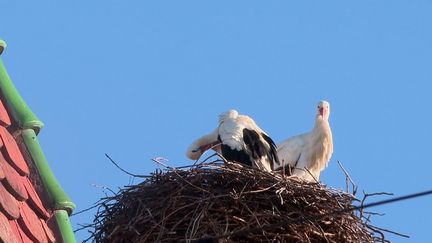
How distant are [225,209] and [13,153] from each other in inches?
82.1

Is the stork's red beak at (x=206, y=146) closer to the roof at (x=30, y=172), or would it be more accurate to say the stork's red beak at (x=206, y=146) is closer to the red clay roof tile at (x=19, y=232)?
the roof at (x=30, y=172)

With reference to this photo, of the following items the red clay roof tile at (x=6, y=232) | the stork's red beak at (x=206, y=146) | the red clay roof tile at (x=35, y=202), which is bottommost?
the red clay roof tile at (x=6, y=232)

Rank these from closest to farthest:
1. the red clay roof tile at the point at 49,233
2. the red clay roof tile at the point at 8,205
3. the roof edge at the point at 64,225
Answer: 1. the red clay roof tile at the point at 8,205
2. the red clay roof tile at the point at 49,233
3. the roof edge at the point at 64,225

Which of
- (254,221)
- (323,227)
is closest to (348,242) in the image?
A: (323,227)

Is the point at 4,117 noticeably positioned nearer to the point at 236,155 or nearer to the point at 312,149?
the point at 236,155

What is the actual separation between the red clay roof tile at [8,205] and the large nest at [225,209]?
1973mm

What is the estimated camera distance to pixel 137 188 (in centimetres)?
543

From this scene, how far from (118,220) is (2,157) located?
2.22m

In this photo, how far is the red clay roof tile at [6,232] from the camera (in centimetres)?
255

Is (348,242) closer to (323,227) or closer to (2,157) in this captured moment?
(323,227)

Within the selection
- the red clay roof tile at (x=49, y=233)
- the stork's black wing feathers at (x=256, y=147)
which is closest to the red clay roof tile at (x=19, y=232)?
the red clay roof tile at (x=49, y=233)

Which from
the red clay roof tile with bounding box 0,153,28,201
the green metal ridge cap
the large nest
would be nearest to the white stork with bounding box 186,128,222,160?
the large nest

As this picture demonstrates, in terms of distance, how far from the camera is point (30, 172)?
129 inches

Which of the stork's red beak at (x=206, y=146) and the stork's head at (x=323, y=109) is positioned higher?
the stork's head at (x=323, y=109)
